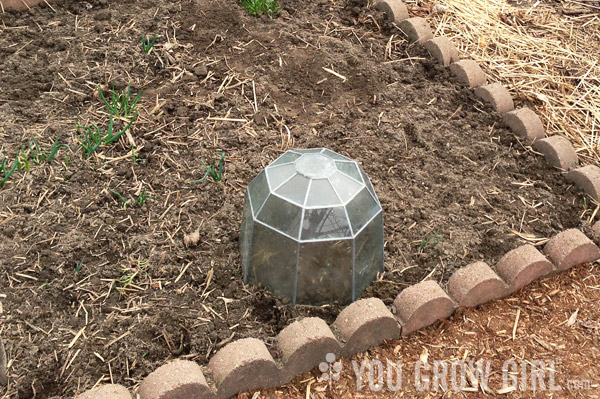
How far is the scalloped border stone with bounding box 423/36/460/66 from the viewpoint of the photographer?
4.22m

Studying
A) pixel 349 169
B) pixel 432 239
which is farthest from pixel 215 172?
pixel 432 239

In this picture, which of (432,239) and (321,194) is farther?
(432,239)

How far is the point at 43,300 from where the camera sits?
2801 millimetres

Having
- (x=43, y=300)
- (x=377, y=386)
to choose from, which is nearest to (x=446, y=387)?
(x=377, y=386)

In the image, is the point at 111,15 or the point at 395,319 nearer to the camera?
the point at 395,319

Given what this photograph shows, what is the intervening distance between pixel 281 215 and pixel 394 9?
92.2 inches

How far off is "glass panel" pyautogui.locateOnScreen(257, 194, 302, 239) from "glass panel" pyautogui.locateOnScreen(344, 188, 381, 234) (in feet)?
0.72

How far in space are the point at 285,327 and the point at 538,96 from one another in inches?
94.3

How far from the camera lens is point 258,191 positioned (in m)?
2.86

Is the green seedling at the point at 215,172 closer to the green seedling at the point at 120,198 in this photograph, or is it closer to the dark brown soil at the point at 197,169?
the dark brown soil at the point at 197,169

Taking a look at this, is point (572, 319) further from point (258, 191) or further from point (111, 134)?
point (111, 134)

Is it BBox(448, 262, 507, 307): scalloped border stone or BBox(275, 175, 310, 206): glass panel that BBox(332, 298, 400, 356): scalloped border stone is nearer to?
BBox(448, 262, 507, 307): scalloped border stone

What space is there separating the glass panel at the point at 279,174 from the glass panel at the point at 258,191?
0.09 ft

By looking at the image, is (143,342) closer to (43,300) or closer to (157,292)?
(157,292)
